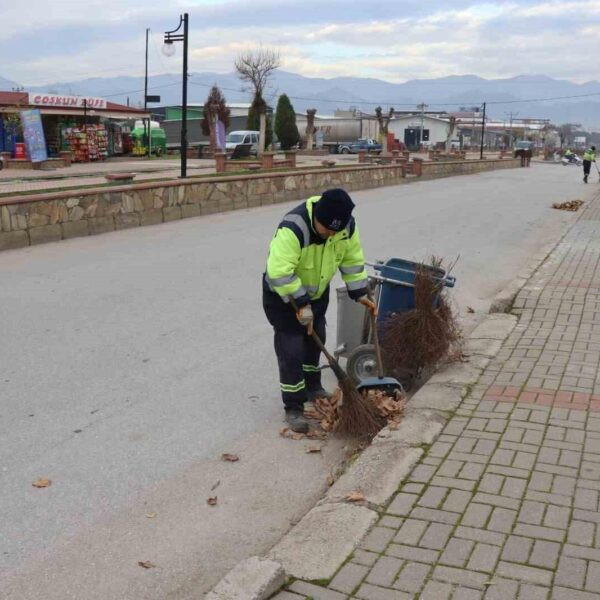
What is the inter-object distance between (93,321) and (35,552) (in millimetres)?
4199

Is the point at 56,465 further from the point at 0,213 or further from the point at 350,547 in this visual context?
the point at 0,213

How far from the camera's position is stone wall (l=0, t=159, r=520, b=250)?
12.4 m

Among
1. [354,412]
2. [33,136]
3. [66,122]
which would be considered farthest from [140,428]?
[66,122]

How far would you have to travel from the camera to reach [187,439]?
4.91 metres

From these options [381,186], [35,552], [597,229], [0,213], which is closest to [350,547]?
[35,552]

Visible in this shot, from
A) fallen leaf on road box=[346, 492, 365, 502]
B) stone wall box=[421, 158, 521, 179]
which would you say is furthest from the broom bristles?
stone wall box=[421, 158, 521, 179]

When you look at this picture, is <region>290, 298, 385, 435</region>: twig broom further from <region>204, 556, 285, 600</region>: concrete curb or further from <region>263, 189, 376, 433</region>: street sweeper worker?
<region>204, 556, 285, 600</region>: concrete curb

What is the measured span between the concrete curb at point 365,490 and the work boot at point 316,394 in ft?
1.97

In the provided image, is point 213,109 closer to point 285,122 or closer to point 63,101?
point 285,122

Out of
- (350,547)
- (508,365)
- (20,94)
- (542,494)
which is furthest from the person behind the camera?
(20,94)

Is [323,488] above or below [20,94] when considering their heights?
below

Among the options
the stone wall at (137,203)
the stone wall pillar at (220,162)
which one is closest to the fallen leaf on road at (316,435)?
the stone wall at (137,203)

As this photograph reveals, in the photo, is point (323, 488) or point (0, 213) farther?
point (0, 213)

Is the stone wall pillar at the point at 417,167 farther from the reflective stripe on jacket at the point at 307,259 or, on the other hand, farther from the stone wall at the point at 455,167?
the reflective stripe on jacket at the point at 307,259
